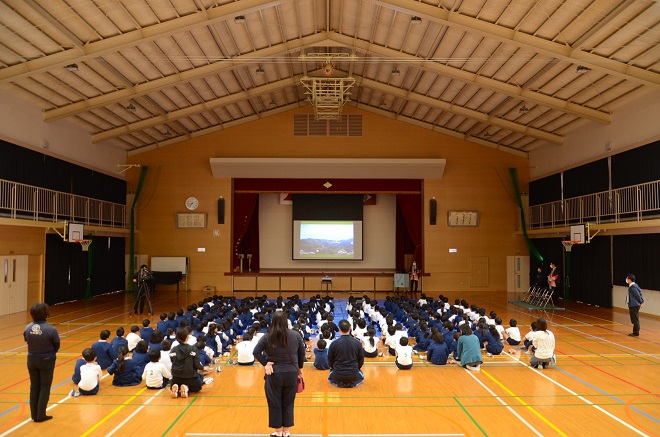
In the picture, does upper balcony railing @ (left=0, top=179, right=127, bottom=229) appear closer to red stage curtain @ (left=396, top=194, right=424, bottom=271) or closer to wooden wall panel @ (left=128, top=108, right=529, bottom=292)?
wooden wall panel @ (left=128, top=108, right=529, bottom=292)

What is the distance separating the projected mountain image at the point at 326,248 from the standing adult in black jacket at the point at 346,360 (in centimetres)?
1964

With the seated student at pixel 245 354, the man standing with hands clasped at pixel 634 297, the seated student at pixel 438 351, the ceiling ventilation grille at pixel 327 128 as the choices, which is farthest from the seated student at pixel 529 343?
the ceiling ventilation grille at pixel 327 128

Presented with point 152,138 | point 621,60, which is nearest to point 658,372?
point 621,60

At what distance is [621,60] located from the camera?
15000 millimetres

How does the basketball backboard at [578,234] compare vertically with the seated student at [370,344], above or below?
above

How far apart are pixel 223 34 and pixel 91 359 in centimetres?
1247

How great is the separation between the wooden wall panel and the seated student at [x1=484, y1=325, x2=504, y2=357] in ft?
50.9

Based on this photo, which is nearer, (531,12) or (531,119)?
(531,12)

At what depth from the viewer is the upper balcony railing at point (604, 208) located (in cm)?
1659

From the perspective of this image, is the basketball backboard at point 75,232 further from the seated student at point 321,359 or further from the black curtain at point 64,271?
the seated student at point 321,359

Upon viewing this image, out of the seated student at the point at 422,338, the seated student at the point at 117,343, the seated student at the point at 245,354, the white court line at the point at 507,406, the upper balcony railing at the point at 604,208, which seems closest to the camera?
the white court line at the point at 507,406

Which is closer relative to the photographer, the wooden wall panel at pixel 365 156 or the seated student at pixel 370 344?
the seated student at pixel 370 344

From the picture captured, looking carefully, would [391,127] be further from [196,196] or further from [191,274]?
[191,274]

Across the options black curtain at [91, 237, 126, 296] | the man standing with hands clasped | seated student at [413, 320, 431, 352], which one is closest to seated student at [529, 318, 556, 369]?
seated student at [413, 320, 431, 352]
